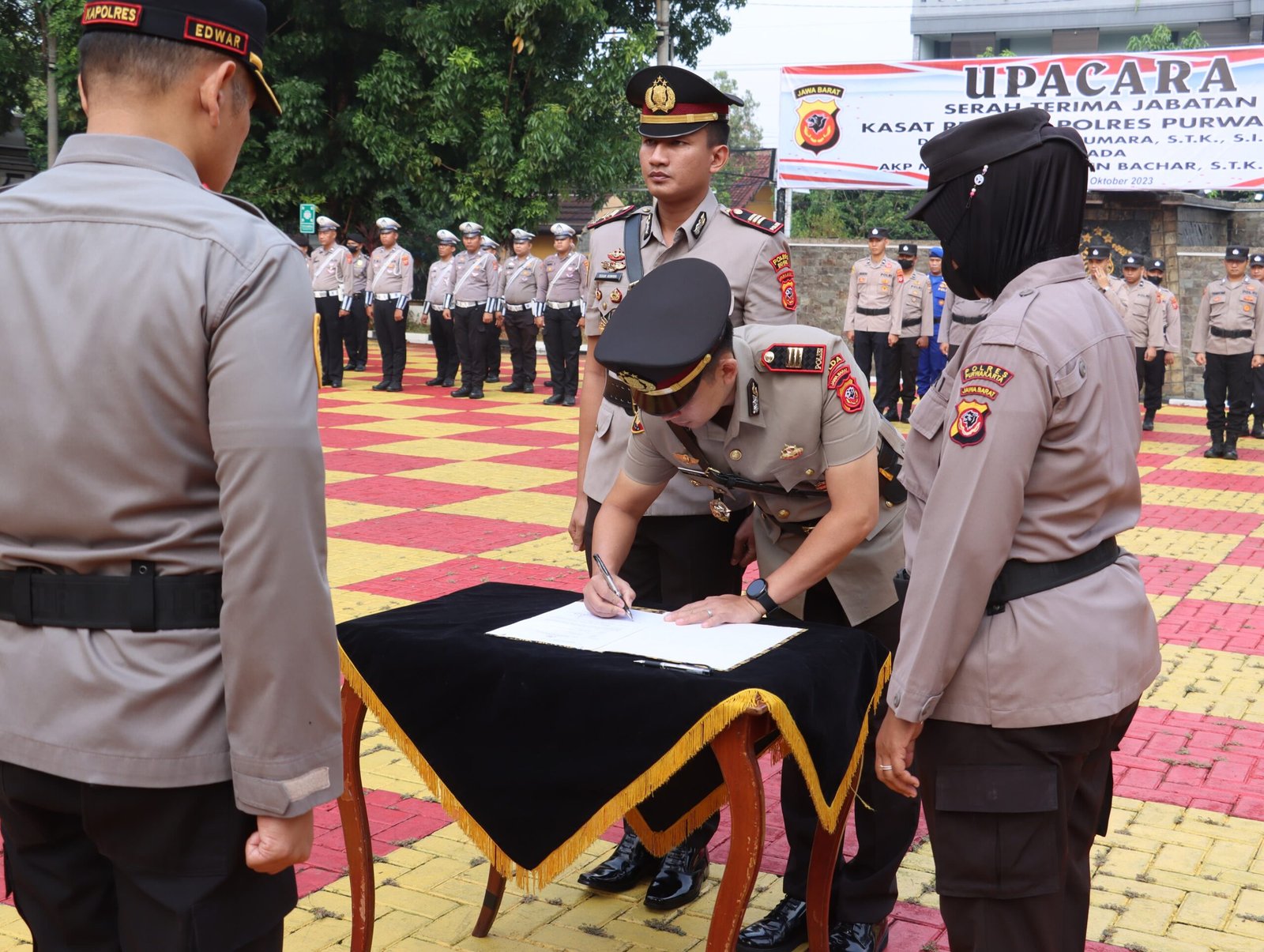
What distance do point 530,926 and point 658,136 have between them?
6.92 feet

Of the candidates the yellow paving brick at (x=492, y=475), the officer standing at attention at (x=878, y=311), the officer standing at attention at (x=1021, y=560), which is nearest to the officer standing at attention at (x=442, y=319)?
the officer standing at attention at (x=878, y=311)

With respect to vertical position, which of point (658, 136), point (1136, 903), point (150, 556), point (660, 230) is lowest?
point (1136, 903)

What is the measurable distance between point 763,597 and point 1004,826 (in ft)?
2.98

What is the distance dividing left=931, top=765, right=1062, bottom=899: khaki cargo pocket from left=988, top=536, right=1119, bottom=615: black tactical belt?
0.29m

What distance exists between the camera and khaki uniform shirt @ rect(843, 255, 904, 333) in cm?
1538

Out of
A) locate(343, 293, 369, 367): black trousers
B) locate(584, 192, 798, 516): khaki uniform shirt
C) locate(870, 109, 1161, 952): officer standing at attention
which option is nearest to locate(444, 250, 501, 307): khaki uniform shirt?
locate(343, 293, 369, 367): black trousers

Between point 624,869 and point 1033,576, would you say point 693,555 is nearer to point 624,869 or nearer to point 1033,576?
point 624,869

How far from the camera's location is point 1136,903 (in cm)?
355

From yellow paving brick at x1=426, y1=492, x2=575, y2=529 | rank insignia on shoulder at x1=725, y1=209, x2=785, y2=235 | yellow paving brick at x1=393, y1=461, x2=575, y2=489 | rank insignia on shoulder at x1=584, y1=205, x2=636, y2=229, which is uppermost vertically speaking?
rank insignia on shoulder at x1=584, y1=205, x2=636, y2=229

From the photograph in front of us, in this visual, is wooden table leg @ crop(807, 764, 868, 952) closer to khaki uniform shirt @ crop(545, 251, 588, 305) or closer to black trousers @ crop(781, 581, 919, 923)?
black trousers @ crop(781, 581, 919, 923)

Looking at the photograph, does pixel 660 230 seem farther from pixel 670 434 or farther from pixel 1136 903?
pixel 1136 903

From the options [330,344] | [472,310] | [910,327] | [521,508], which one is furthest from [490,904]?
[330,344]

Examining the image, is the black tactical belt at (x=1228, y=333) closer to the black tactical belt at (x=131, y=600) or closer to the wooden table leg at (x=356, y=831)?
the wooden table leg at (x=356, y=831)

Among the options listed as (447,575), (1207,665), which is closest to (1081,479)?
(1207,665)
